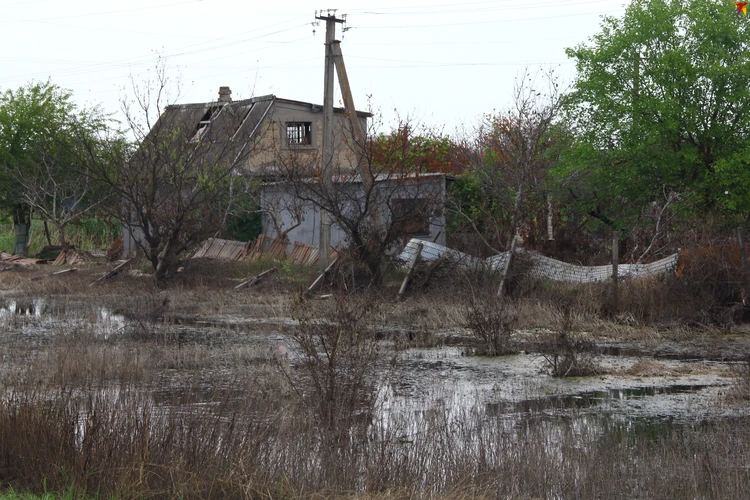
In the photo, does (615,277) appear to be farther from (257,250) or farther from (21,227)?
(21,227)

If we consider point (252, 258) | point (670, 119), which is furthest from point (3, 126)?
point (670, 119)

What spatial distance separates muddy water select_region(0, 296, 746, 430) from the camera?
919cm

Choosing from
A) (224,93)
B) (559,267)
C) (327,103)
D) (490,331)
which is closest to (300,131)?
(224,93)

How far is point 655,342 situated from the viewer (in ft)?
48.1

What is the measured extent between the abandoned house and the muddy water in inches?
260

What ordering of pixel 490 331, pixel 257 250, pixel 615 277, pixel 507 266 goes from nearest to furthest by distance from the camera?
pixel 490 331 < pixel 615 277 < pixel 507 266 < pixel 257 250

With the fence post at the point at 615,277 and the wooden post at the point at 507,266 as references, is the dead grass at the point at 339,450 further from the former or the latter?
the wooden post at the point at 507,266

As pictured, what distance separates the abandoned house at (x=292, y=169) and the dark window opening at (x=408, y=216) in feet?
0.08

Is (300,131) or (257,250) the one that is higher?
(300,131)

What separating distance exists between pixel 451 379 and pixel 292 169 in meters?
11.9

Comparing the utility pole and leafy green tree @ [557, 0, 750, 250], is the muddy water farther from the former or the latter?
leafy green tree @ [557, 0, 750, 250]

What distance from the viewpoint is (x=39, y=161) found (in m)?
37.5

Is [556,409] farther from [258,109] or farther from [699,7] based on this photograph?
[258,109]

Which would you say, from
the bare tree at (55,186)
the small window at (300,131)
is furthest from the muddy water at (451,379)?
the small window at (300,131)
